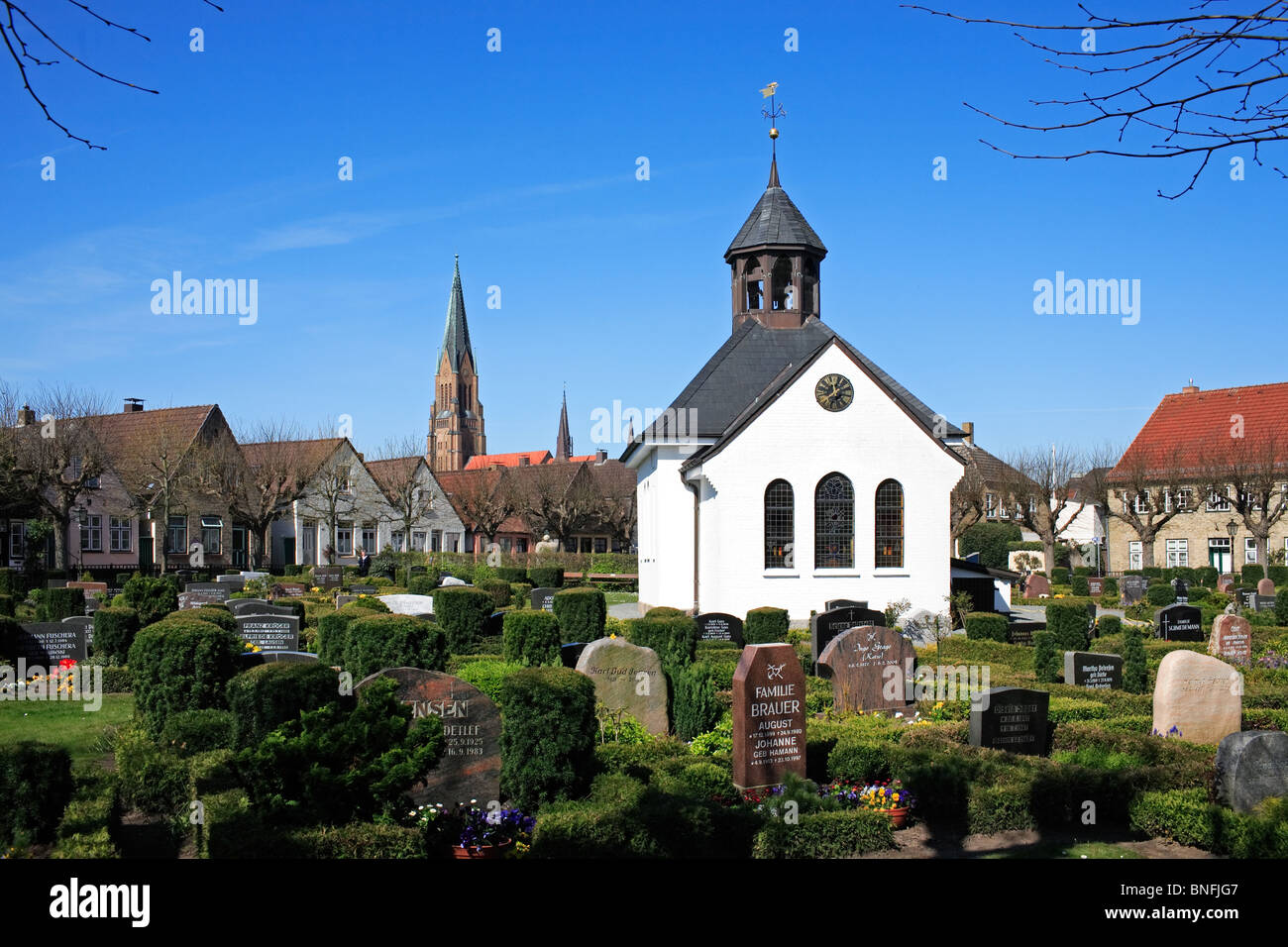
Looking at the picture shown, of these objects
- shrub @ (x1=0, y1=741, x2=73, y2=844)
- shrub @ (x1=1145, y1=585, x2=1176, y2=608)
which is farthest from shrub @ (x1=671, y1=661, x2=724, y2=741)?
A: shrub @ (x1=1145, y1=585, x2=1176, y2=608)

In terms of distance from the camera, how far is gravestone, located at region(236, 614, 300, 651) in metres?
16.6

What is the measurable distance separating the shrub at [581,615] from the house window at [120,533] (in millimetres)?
33867

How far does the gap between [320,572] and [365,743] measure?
31265 millimetres

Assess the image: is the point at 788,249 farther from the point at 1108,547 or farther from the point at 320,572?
the point at 1108,547

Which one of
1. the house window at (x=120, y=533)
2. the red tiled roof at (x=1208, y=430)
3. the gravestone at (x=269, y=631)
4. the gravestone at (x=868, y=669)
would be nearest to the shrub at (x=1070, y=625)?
the gravestone at (x=868, y=669)

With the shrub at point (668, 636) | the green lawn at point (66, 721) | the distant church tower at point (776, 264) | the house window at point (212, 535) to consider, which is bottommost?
the green lawn at point (66, 721)

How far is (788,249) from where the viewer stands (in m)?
28.1

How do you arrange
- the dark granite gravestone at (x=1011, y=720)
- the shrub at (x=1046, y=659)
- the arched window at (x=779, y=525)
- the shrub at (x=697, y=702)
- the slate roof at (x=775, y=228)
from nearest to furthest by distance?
1. the dark granite gravestone at (x=1011, y=720)
2. the shrub at (x=697, y=702)
3. the shrub at (x=1046, y=659)
4. the arched window at (x=779, y=525)
5. the slate roof at (x=775, y=228)

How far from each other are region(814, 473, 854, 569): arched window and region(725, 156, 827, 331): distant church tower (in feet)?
20.4

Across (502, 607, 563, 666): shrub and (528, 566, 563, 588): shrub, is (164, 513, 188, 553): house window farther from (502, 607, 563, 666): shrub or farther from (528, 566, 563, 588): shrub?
(502, 607, 563, 666): shrub

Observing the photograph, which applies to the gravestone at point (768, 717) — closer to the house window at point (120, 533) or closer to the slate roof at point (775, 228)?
the slate roof at point (775, 228)

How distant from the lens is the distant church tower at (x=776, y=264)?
28250 millimetres

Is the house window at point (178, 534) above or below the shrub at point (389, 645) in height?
above
